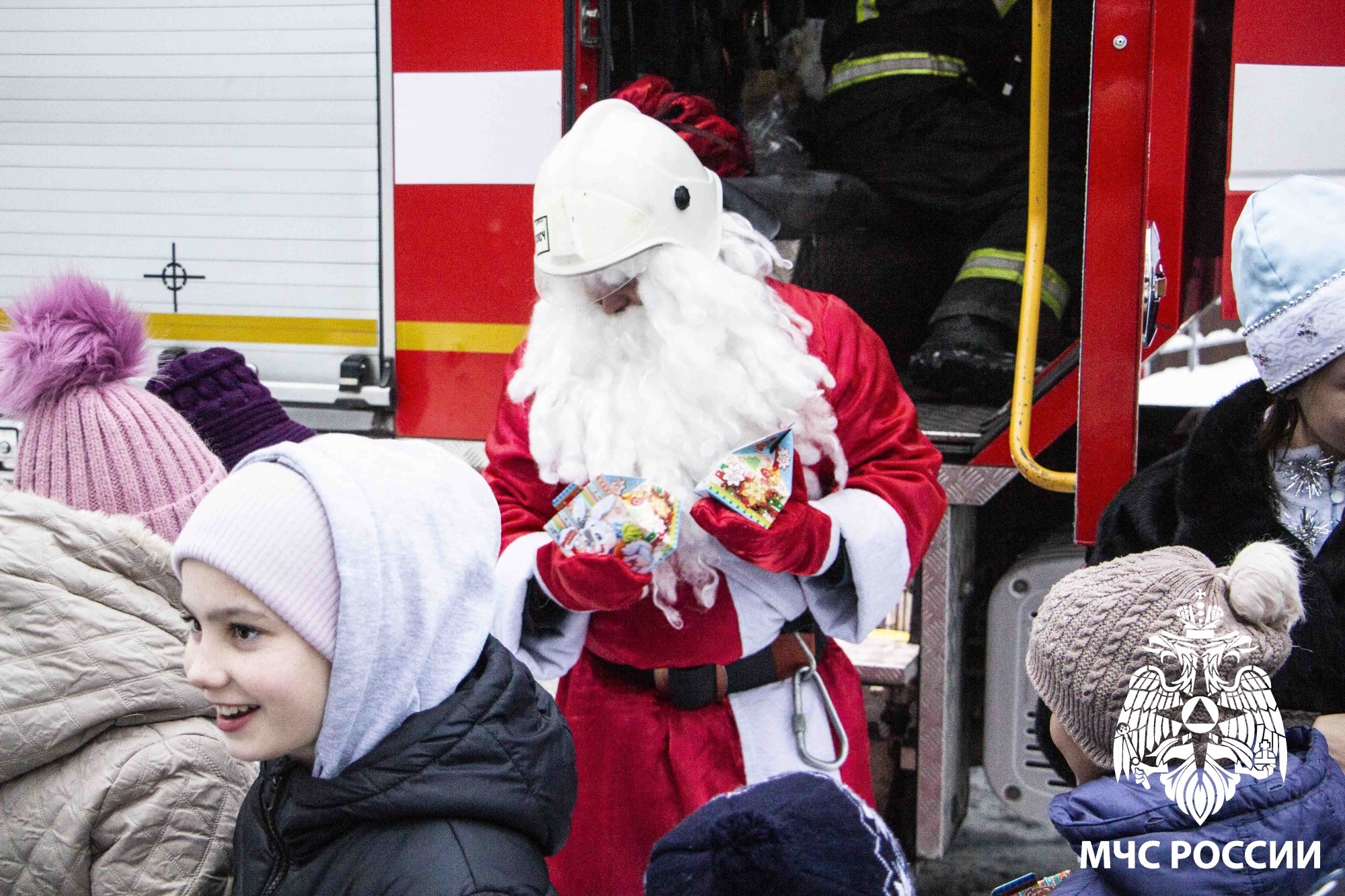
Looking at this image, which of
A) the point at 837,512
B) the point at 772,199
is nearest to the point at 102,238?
the point at 772,199

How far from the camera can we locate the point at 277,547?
1302 millimetres

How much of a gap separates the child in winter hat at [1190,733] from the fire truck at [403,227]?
1.50m

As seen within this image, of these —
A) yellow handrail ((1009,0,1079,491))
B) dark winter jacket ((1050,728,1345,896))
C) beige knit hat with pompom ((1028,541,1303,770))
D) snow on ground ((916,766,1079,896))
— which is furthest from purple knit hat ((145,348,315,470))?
snow on ground ((916,766,1079,896))

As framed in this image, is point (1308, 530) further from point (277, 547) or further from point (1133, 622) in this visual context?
point (277, 547)

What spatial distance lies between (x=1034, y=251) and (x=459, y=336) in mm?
1498

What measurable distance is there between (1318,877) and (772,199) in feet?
7.80

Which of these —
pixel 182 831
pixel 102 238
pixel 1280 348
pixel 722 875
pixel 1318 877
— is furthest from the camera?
pixel 102 238

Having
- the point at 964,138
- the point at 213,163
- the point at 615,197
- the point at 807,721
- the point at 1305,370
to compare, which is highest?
the point at 964,138

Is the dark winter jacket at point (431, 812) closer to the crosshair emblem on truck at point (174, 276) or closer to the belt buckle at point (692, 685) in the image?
the belt buckle at point (692, 685)

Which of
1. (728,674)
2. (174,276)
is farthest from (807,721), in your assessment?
(174,276)

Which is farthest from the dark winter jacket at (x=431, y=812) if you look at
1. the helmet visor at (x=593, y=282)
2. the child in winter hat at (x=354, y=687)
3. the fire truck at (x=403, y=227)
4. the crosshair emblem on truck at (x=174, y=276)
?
the crosshair emblem on truck at (x=174, y=276)

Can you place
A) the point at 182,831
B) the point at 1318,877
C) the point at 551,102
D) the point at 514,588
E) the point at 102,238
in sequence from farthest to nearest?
the point at 102,238
the point at 551,102
the point at 514,588
the point at 182,831
the point at 1318,877

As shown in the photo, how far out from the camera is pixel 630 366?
7.41 feet

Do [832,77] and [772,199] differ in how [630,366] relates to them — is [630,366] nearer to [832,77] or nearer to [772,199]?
[772,199]
